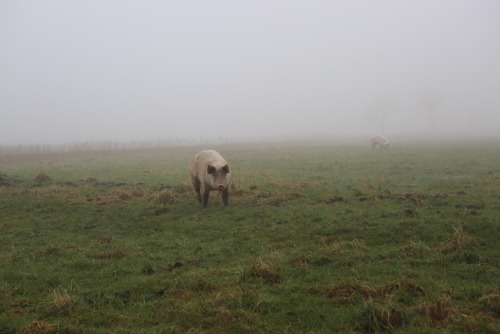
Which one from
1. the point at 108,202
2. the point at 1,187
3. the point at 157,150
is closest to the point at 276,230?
the point at 108,202

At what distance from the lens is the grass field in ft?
19.8

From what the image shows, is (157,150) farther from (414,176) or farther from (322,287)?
(322,287)

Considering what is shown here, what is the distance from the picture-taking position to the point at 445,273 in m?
7.49

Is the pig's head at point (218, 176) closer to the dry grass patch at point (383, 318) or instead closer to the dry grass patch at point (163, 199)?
the dry grass patch at point (163, 199)

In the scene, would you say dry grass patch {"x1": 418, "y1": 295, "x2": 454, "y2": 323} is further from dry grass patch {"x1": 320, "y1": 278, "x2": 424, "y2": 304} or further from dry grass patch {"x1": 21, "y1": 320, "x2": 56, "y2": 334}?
dry grass patch {"x1": 21, "y1": 320, "x2": 56, "y2": 334}

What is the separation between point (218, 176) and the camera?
14.3 m

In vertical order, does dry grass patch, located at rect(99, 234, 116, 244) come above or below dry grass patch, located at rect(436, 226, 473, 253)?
below

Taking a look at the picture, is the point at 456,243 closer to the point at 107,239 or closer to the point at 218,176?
the point at 218,176

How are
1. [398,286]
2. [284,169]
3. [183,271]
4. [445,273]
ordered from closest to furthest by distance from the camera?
[398,286] → [445,273] → [183,271] → [284,169]

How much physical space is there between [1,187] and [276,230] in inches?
603

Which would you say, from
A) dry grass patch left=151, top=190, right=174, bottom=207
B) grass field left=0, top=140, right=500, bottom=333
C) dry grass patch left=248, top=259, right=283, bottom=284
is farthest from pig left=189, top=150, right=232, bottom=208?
dry grass patch left=248, top=259, right=283, bottom=284

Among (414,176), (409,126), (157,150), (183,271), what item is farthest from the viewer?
(409,126)

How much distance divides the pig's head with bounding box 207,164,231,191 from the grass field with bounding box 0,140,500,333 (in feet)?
3.03

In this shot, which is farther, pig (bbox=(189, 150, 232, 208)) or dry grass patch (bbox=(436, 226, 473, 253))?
pig (bbox=(189, 150, 232, 208))
